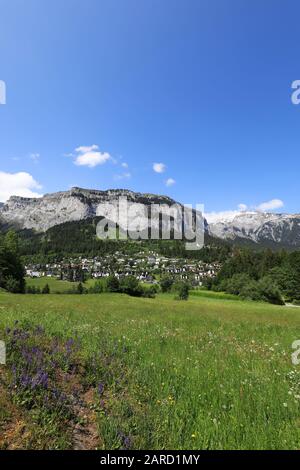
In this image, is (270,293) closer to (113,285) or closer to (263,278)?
(263,278)

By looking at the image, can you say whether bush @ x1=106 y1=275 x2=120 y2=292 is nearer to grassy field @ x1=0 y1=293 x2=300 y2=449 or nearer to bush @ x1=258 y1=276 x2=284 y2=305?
bush @ x1=258 y1=276 x2=284 y2=305

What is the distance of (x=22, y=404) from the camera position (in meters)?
5.66

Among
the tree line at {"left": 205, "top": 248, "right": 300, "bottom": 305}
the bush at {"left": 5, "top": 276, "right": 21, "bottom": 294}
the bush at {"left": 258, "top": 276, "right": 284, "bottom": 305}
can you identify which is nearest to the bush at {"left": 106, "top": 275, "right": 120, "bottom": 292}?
the tree line at {"left": 205, "top": 248, "right": 300, "bottom": 305}

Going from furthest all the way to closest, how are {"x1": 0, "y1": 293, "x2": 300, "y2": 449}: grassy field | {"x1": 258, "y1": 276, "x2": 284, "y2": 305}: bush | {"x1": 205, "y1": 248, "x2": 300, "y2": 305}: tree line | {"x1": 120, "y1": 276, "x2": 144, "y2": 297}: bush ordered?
{"x1": 120, "y1": 276, "x2": 144, "y2": 297}: bush
{"x1": 205, "y1": 248, "x2": 300, "y2": 305}: tree line
{"x1": 258, "y1": 276, "x2": 284, "y2": 305}: bush
{"x1": 0, "y1": 293, "x2": 300, "y2": 449}: grassy field

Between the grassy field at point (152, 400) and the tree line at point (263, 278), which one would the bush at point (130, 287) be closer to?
the tree line at point (263, 278)

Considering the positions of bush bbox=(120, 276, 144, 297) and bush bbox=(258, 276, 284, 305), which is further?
bush bbox=(120, 276, 144, 297)

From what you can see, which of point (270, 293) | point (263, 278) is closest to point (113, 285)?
point (263, 278)

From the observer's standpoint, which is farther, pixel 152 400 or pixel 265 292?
pixel 265 292

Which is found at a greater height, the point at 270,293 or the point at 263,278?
the point at 263,278

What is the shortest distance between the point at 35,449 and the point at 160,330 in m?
10.4

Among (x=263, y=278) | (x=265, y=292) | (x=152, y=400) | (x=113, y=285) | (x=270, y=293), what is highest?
→ (x=152, y=400)

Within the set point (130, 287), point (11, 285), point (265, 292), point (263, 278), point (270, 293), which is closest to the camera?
point (11, 285)
